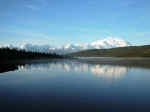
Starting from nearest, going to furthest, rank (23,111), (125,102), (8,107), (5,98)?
(23,111) < (8,107) < (125,102) < (5,98)

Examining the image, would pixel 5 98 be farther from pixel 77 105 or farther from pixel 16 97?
pixel 77 105

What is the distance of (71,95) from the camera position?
10.6 meters

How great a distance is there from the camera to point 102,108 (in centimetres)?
810

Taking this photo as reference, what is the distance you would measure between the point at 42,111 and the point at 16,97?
3.67 metres

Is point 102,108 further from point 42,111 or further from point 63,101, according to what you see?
point 42,111

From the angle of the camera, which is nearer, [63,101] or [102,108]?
[102,108]

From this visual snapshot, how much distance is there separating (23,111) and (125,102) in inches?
272

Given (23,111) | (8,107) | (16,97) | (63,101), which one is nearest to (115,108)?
(63,101)

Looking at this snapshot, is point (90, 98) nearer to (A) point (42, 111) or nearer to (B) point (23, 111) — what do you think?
(A) point (42, 111)

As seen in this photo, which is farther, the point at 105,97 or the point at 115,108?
the point at 105,97

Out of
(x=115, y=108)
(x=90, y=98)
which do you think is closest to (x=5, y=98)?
(x=90, y=98)

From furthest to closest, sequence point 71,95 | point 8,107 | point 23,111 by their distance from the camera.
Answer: point 71,95
point 8,107
point 23,111

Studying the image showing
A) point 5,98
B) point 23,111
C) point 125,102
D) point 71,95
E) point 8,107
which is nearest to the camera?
point 23,111

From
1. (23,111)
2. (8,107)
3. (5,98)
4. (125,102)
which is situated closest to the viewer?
(23,111)
